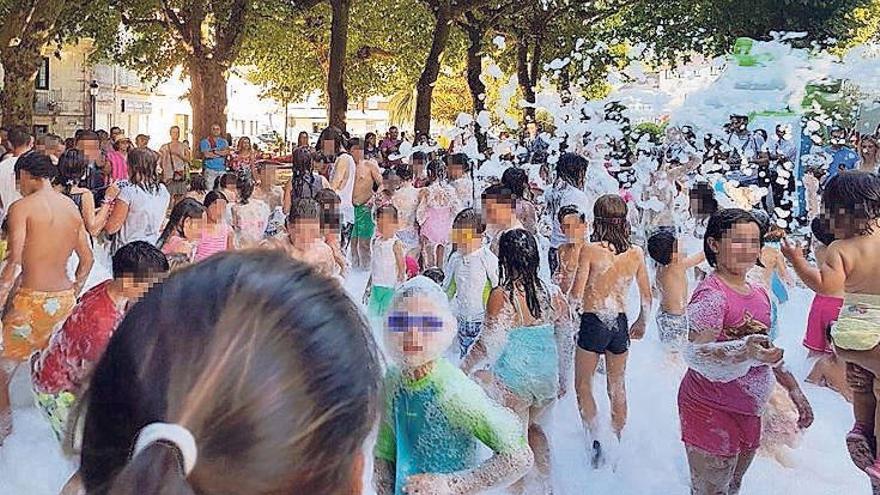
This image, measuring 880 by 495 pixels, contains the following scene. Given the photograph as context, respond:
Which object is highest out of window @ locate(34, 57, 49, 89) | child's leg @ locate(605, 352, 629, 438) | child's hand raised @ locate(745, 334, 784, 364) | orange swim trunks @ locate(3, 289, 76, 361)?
window @ locate(34, 57, 49, 89)

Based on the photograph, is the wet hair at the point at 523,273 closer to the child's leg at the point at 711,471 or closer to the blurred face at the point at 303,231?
the child's leg at the point at 711,471

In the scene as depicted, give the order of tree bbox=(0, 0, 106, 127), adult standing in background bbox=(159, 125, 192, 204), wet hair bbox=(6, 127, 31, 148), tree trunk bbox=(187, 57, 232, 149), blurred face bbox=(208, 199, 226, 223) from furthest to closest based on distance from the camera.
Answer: tree trunk bbox=(187, 57, 232, 149), tree bbox=(0, 0, 106, 127), adult standing in background bbox=(159, 125, 192, 204), wet hair bbox=(6, 127, 31, 148), blurred face bbox=(208, 199, 226, 223)

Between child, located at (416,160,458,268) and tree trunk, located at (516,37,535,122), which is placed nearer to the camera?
child, located at (416,160,458,268)

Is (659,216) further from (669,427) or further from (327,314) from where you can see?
(327,314)

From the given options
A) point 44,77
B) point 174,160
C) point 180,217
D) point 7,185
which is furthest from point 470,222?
point 44,77

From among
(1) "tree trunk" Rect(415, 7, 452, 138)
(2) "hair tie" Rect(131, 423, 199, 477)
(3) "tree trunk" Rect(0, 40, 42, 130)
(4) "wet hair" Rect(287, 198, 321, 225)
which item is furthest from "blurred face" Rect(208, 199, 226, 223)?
(1) "tree trunk" Rect(415, 7, 452, 138)

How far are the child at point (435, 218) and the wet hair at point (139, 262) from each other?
20.1 feet

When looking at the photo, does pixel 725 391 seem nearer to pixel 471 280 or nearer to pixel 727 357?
pixel 727 357

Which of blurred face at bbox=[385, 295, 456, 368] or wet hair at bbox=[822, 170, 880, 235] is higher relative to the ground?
wet hair at bbox=[822, 170, 880, 235]

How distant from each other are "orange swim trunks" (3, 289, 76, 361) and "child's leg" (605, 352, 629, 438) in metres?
3.04

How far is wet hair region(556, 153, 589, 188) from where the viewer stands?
27.0ft

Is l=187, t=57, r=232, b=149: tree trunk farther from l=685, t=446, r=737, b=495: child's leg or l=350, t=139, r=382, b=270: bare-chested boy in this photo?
l=685, t=446, r=737, b=495: child's leg

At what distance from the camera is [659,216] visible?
1123 cm

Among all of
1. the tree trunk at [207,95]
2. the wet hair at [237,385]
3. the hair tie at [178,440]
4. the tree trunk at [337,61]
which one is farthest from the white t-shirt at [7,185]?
the tree trunk at [337,61]
